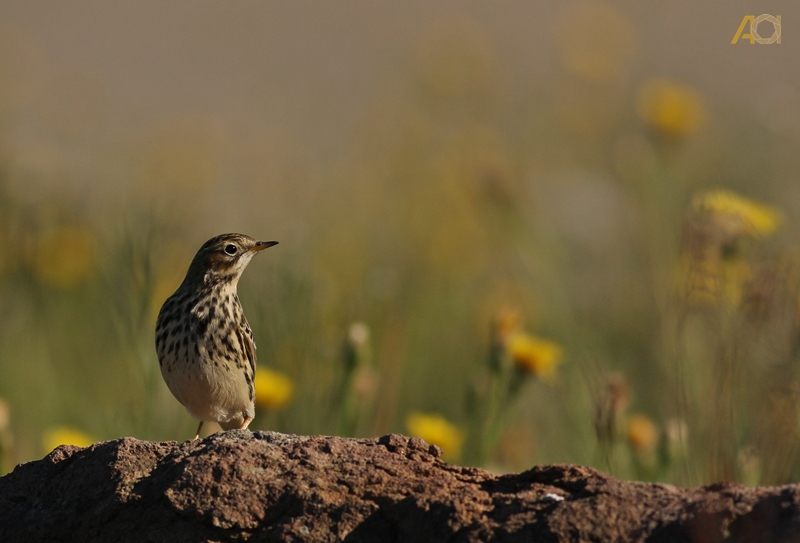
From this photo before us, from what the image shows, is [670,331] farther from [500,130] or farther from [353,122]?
[353,122]

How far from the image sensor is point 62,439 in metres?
5.59

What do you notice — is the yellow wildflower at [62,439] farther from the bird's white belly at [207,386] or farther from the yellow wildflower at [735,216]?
the yellow wildflower at [735,216]

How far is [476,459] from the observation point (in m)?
5.49

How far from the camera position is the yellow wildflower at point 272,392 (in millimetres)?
5754

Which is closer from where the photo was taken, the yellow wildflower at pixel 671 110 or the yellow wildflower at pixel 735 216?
the yellow wildflower at pixel 735 216

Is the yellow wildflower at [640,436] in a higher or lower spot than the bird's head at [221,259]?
lower

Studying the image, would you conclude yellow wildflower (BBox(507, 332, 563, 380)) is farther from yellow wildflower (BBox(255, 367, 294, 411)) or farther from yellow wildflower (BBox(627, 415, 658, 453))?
→ yellow wildflower (BBox(255, 367, 294, 411))

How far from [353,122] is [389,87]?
0.96 m

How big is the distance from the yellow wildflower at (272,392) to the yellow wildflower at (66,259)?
3.26 metres

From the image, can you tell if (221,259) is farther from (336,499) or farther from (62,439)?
(336,499)

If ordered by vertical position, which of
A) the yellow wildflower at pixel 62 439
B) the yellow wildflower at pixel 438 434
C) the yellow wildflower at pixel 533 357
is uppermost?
the yellow wildflower at pixel 533 357

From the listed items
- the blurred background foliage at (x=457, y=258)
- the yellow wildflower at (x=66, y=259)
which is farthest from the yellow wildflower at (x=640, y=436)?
the yellow wildflower at (x=66, y=259)

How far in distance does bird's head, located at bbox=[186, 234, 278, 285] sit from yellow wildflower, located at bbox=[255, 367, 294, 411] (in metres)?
0.69

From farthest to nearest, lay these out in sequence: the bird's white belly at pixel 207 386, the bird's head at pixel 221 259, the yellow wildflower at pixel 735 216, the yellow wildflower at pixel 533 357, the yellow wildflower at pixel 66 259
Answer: the yellow wildflower at pixel 66 259 < the yellow wildflower at pixel 533 357 < the bird's head at pixel 221 259 < the yellow wildflower at pixel 735 216 < the bird's white belly at pixel 207 386
